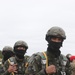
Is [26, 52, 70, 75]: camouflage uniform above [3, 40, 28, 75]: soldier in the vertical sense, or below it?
above

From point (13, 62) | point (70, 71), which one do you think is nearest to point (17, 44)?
point (13, 62)

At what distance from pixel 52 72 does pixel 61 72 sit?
310mm

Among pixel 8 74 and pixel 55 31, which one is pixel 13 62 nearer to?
pixel 8 74

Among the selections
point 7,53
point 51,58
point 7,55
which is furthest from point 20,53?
point 51,58

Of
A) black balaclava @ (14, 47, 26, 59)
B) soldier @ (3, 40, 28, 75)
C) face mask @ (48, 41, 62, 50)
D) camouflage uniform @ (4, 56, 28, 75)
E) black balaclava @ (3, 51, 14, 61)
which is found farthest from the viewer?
black balaclava @ (3, 51, 14, 61)

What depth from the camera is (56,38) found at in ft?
22.1

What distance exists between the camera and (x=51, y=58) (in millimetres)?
6727

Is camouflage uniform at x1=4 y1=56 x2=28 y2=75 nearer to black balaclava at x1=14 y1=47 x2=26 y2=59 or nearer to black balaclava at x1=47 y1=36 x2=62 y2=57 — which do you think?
black balaclava at x1=14 y1=47 x2=26 y2=59

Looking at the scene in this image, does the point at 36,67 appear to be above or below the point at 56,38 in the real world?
below

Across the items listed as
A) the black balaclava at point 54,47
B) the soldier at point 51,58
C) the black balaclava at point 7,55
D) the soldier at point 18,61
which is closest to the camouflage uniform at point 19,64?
the soldier at point 18,61

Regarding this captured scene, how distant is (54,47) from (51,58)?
21cm

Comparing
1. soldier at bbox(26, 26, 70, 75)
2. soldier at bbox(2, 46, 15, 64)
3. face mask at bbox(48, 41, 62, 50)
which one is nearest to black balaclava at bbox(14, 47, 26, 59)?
soldier at bbox(2, 46, 15, 64)

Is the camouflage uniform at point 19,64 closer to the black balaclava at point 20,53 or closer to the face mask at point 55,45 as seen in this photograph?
the black balaclava at point 20,53

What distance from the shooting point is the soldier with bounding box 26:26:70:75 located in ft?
21.8
